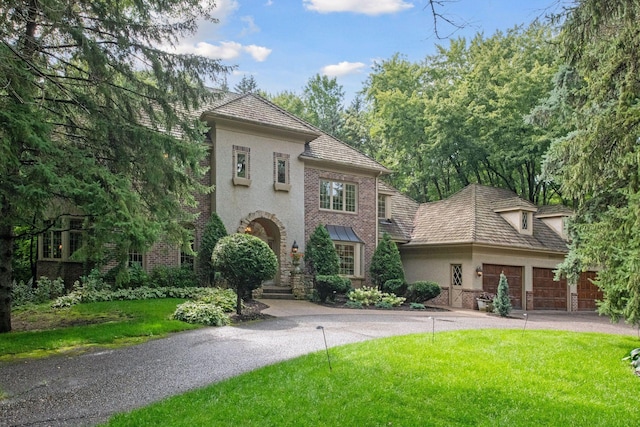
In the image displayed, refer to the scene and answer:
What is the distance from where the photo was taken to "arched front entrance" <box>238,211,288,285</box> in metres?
18.4

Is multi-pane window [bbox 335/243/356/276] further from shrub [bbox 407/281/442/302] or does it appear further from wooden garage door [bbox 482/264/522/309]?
wooden garage door [bbox 482/264/522/309]

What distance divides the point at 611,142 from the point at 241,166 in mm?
12782

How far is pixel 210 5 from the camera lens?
10492 mm

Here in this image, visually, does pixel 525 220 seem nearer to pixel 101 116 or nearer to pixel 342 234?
pixel 342 234

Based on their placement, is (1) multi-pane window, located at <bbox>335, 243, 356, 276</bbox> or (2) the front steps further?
(1) multi-pane window, located at <bbox>335, 243, 356, 276</bbox>

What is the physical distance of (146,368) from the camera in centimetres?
731

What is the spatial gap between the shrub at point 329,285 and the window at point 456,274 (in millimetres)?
5393

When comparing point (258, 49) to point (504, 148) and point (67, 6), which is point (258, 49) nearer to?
point (67, 6)

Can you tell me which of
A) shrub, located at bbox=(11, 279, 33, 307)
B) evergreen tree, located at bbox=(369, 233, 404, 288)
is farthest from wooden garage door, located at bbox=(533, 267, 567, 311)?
shrub, located at bbox=(11, 279, 33, 307)

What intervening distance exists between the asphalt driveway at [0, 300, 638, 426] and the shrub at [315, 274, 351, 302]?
17.5 feet

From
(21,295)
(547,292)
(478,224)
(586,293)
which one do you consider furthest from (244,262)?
(586,293)

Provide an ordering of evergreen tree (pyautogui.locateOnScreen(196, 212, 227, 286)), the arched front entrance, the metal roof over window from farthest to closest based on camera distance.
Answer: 1. the metal roof over window
2. the arched front entrance
3. evergreen tree (pyautogui.locateOnScreen(196, 212, 227, 286))

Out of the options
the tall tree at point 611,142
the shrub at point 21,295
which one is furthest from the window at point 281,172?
the tall tree at point 611,142

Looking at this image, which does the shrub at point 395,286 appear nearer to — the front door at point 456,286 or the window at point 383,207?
the front door at point 456,286
